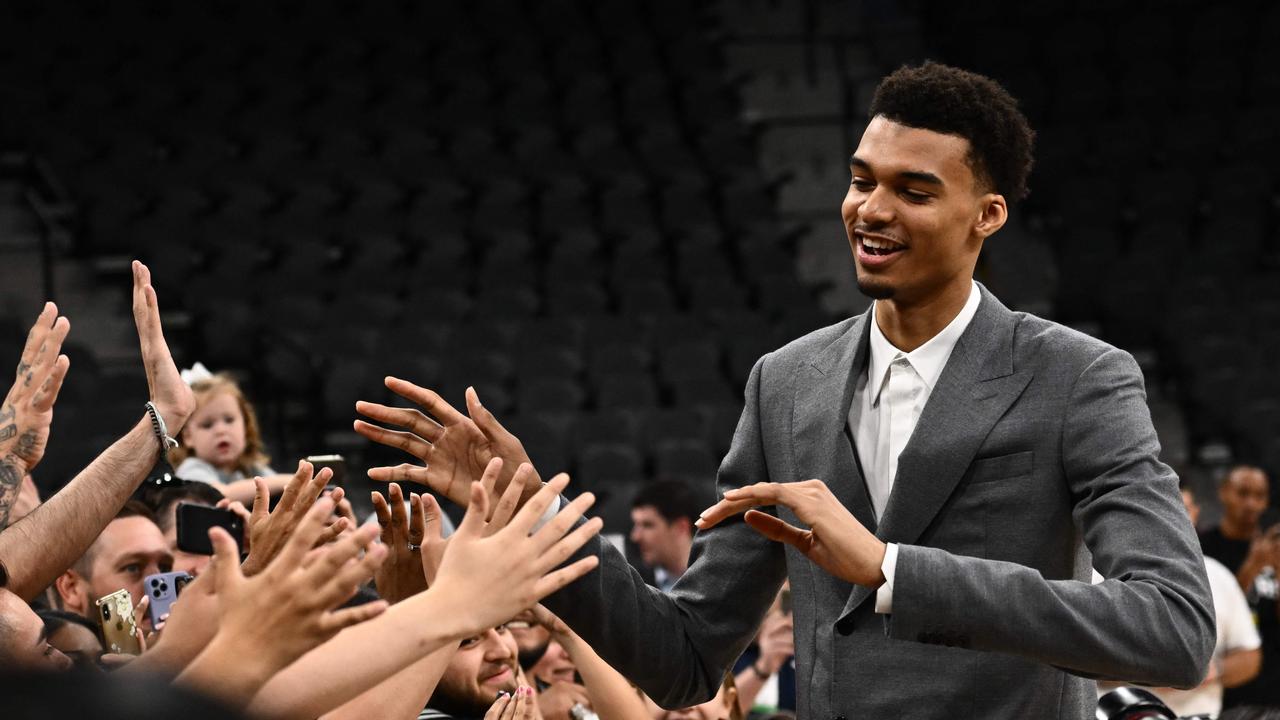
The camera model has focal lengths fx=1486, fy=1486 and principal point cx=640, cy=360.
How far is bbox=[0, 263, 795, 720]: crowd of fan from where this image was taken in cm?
164

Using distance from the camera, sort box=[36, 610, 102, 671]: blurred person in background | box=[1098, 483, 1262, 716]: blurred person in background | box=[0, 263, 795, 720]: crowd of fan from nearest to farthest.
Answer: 1. box=[0, 263, 795, 720]: crowd of fan
2. box=[36, 610, 102, 671]: blurred person in background
3. box=[1098, 483, 1262, 716]: blurred person in background

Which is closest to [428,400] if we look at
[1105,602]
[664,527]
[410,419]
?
[410,419]

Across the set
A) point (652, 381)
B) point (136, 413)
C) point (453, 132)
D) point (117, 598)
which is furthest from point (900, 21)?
point (117, 598)

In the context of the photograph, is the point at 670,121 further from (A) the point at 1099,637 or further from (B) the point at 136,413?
(A) the point at 1099,637

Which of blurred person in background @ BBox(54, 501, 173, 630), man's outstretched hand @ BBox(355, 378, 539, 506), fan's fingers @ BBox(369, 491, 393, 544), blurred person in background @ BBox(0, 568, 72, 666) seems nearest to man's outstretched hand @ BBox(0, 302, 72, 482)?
blurred person in background @ BBox(0, 568, 72, 666)

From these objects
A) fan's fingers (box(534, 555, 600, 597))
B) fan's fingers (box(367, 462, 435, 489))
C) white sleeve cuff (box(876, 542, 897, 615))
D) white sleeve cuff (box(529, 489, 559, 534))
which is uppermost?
fan's fingers (box(367, 462, 435, 489))

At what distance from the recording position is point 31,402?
2.73 meters

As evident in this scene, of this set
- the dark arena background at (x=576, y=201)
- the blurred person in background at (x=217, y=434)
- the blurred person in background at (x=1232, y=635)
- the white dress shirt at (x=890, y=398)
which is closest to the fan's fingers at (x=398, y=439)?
the white dress shirt at (x=890, y=398)

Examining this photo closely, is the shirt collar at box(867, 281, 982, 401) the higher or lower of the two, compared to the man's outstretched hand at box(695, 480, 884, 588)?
higher

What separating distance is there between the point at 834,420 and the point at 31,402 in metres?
1.52

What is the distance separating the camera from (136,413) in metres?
7.34

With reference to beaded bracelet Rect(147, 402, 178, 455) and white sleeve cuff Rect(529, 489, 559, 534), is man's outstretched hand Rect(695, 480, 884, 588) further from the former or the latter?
beaded bracelet Rect(147, 402, 178, 455)

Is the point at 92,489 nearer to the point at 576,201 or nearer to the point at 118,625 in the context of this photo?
the point at 118,625

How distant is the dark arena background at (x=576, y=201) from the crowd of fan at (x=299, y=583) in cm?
420
